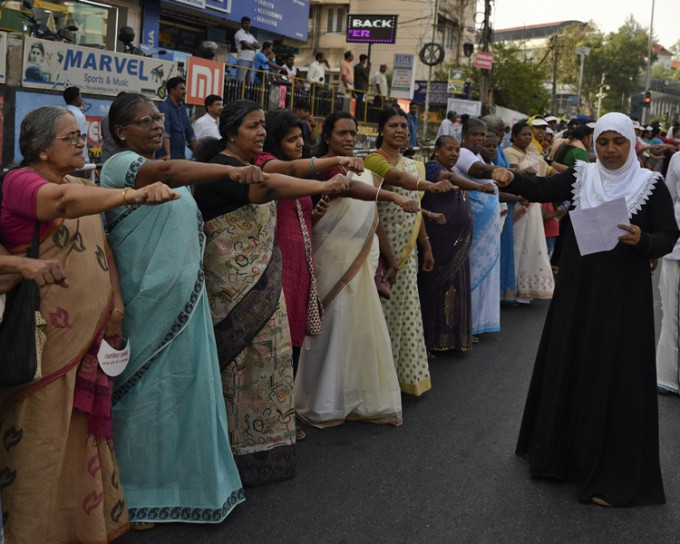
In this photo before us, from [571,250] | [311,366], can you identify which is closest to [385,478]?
[311,366]

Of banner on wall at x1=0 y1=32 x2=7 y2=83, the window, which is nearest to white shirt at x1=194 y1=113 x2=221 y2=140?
banner on wall at x1=0 y1=32 x2=7 y2=83

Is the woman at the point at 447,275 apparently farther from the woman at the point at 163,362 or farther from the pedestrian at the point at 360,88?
the pedestrian at the point at 360,88

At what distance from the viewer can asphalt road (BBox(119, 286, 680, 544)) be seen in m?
3.39

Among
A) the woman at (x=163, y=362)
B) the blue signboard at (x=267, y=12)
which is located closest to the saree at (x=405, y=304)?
the woman at (x=163, y=362)

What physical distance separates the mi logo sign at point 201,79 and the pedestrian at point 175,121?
1.76m

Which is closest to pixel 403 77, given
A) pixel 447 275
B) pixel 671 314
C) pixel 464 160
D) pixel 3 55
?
pixel 3 55

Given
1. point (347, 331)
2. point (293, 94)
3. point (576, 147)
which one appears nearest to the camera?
point (347, 331)

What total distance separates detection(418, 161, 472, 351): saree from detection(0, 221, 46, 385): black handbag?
395 cm

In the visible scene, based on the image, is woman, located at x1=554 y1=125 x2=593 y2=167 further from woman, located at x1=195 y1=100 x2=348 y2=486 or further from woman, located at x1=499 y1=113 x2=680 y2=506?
woman, located at x1=195 y1=100 x2=348 y2=486

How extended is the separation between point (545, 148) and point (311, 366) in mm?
8339

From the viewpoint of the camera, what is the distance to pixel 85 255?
9.93ft

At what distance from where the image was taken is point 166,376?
11.1ft

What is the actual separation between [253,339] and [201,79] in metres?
9.08

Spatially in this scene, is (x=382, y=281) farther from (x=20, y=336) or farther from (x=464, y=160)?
(x=20, y=336)
